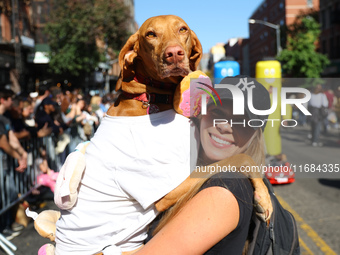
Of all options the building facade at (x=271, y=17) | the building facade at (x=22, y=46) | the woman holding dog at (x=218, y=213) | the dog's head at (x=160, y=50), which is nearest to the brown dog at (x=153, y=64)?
the dog's head at (x=160, y=50)

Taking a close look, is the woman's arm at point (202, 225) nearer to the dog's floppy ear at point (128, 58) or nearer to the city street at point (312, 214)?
the dog's floppy ear at point (128, 58)

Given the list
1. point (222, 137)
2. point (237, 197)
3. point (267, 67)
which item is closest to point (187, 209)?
point (237, 197)

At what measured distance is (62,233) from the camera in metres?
1.85

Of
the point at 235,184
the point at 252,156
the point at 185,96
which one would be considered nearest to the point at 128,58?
the point at 185,96

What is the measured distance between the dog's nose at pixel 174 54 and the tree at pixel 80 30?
21.3 meters

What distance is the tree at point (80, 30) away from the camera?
2221 cm

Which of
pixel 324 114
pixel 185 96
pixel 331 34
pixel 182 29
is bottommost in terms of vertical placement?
pixel 324 114

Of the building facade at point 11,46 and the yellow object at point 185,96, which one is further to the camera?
the building facade at point 11,46

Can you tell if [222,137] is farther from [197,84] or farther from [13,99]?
[13,99]

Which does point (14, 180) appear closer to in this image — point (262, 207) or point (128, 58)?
point (128, 58)

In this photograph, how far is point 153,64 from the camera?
204cm

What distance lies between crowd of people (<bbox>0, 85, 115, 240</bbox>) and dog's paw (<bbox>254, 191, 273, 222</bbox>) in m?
3.47

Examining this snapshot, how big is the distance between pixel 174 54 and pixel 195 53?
0.37m

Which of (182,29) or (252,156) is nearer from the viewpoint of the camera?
(252,156)
